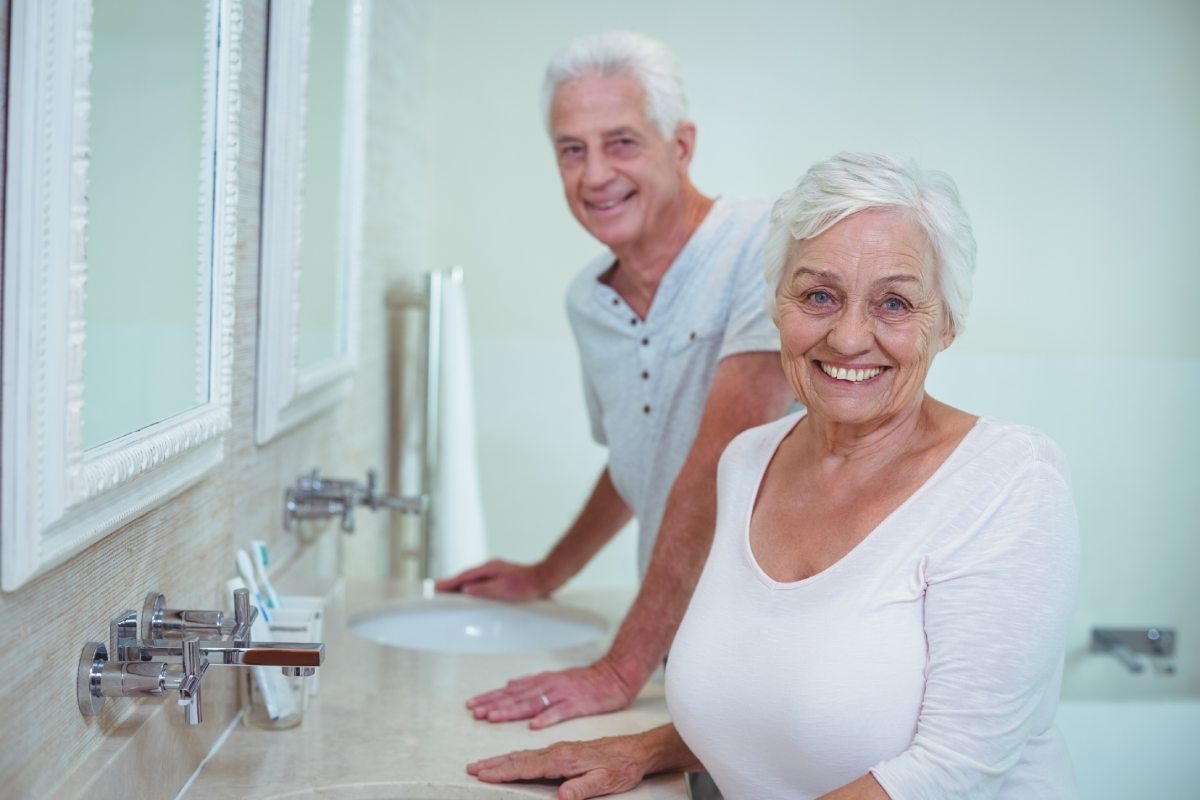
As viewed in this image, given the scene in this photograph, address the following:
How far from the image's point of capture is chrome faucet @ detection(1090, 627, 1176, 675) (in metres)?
2.32

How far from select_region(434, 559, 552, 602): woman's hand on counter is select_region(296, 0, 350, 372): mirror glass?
0.41 metres

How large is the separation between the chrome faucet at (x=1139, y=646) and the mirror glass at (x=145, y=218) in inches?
69.2

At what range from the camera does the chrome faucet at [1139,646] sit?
232 centimetres

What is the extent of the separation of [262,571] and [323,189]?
64 cm

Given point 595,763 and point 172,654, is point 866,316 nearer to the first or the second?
point 595,763

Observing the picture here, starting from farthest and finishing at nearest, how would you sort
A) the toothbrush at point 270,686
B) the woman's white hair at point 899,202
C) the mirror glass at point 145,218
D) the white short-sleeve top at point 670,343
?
1. the white short-sleeve top at point 670,343
2. the toothbrush at point 270,686
3. the woman's white hair at point 899,202
4. the mirror glass at point 145,218

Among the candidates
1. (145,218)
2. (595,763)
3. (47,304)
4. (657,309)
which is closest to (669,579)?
(595,763)

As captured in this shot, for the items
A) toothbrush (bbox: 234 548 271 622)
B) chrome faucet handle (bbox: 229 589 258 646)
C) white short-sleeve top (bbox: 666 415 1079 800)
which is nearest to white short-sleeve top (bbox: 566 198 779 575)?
white short-sleeve top (bbox: 666 415 1079 800)

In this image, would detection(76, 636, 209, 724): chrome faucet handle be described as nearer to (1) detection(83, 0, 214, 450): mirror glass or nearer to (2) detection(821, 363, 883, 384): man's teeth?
(1) detection(83, 0, 214, 450): mirror glass

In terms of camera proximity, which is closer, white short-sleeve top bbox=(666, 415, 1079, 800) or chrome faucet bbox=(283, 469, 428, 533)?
white short-sleeve top bbox=(666, 415, 1079, 800)

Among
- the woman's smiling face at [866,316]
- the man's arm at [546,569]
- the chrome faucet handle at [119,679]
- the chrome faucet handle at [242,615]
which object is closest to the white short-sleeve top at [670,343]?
the man's arm at [546,569]

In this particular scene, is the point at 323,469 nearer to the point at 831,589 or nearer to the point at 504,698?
the point at 504,698

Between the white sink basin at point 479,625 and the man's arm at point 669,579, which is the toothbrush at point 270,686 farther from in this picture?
the white sink basin at point 479,625

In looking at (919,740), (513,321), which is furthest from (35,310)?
(513,321)
